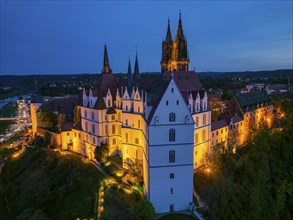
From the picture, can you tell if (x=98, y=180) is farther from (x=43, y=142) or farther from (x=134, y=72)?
(x=43, y=142)

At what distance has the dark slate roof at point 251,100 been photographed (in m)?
55.6

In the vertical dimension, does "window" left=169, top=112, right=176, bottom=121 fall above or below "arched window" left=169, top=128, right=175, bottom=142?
above

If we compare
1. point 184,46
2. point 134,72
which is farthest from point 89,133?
point 184,46

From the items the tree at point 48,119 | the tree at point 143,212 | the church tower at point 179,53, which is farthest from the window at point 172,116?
the tree at point 48,119

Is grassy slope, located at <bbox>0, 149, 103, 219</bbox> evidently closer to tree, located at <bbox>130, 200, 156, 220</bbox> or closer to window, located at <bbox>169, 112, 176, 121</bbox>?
tree, located at <bbox>130, 200, 156, 220</bbox>

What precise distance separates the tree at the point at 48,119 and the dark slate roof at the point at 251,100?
142 feet

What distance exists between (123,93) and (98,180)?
48.1ft

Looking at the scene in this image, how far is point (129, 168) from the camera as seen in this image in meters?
39.4

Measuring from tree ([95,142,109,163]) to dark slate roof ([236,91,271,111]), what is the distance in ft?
103

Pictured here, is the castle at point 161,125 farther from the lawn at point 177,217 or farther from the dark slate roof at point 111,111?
the lawn at point 177,217

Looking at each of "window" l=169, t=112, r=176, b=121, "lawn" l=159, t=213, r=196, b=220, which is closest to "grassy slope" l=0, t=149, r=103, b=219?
"lawn" l=159, t=213, r=196, b=220

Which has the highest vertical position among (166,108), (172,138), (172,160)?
(166,108)

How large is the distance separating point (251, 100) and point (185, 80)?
950 inches

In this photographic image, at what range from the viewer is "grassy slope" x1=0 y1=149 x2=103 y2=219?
37.2 m
